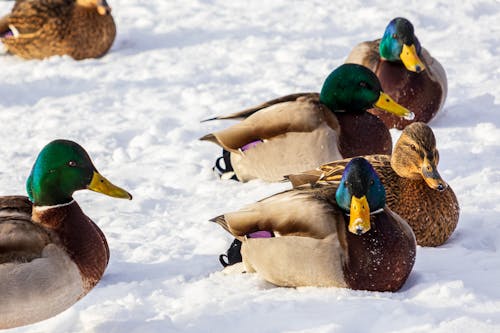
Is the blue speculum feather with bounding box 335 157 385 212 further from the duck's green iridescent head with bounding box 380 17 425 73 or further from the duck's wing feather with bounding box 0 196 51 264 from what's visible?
the duck's green iridescent head with bounding box 380 17 425 73

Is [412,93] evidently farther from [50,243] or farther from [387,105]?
[50,243]

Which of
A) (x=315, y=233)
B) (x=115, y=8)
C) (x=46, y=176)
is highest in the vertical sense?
(x=46, y=176)

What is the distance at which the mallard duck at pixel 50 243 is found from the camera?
4.13 m

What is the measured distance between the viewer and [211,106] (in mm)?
8125

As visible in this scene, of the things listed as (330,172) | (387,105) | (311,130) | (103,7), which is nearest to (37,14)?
(103,7)

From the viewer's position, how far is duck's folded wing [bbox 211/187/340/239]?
180 inches

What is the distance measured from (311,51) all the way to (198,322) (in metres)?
5.35

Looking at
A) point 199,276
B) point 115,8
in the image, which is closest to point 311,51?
point 115,8

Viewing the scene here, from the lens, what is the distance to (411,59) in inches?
286

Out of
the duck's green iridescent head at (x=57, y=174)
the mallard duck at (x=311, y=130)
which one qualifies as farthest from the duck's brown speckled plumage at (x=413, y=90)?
the duck's green iridescent head at (x=57, y=174)

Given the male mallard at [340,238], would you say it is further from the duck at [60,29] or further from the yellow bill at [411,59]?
the duck at [60,29]

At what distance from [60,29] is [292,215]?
5556 mm

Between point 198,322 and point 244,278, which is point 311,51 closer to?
point 244,278

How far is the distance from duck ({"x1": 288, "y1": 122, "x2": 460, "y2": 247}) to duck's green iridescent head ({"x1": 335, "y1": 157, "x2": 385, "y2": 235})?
1.82 ft
